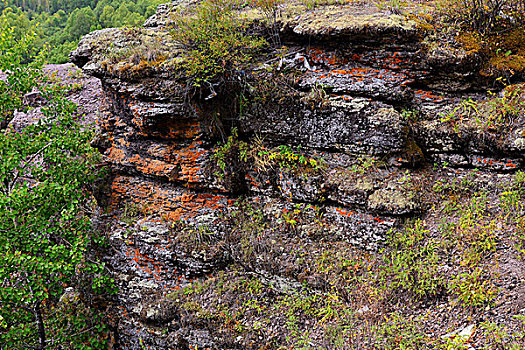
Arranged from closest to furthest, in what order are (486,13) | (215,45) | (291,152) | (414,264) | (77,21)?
1. (414,264)
2. (486,13)
3. (215,45)
4. (291,152)
5. (77,21)

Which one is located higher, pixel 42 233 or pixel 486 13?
pixel 486 13

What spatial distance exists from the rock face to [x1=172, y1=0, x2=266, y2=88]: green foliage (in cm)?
53

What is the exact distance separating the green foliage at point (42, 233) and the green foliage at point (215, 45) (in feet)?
9.72

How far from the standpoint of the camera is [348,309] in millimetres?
5840

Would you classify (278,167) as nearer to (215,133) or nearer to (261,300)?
(215,133)

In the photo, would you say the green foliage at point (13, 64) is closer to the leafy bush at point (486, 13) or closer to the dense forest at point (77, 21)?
the leafy bush at point (486, 13)

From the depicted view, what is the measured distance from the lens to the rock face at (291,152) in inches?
260

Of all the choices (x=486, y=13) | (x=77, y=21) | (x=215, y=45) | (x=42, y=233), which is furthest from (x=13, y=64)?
(x=77, y=21)

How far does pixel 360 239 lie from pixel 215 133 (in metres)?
4.03

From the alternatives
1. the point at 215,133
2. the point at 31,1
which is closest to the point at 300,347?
the point at 215,133

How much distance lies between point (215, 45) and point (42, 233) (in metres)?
5.52

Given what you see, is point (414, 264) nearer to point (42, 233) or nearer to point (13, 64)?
point (42, 233)

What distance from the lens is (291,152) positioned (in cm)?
743

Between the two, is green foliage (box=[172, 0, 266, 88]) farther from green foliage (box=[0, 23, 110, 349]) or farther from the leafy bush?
the leafy bush
